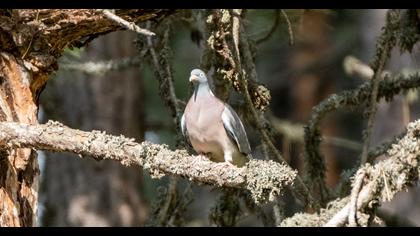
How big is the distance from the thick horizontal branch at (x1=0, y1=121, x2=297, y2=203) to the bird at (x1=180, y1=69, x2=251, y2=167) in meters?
1.04

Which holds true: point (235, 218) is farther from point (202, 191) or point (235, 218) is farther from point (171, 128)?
point (202, 191)

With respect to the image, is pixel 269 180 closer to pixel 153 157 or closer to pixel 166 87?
pixel 153 157

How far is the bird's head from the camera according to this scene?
4022 mm

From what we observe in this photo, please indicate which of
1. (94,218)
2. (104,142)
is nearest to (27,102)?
(104,142)

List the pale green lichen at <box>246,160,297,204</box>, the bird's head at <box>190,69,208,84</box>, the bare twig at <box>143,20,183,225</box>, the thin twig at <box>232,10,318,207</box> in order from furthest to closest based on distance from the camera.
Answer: the bare twig at <box>143,20,183,225</box>, the bird's head at <box>190,69,208,84</box>, the thin twig at <box>232,10,318,207</box>, the pale green lichen at <box>246,160,297,204</box>

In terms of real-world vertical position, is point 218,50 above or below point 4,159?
above

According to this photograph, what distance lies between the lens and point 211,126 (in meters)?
4.17

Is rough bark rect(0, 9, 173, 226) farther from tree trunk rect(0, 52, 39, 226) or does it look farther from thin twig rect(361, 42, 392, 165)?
thin twig rect(361, 42, 392, 165)

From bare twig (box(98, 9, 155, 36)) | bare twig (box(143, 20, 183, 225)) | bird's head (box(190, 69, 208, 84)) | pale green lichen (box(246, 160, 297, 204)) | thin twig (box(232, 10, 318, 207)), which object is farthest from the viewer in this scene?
bare twig (box(143, 20, 183, 225))

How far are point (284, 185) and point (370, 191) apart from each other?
0.93ft

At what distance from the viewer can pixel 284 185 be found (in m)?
2.99

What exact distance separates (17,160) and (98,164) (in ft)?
10.0

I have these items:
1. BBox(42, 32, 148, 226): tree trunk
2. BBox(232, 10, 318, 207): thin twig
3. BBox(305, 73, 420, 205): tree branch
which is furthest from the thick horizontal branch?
BBox(42, 32, 148, 226): tree trunk
